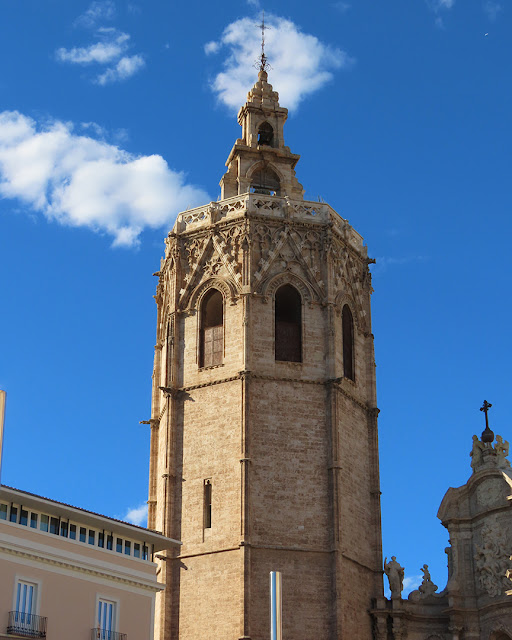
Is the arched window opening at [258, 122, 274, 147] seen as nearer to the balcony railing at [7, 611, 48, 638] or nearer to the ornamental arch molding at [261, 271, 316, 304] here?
the ornamental arch molding at [261, 271, 316, 304]

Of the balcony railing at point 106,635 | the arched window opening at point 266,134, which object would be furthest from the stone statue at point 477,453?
the arched window opening at point 266,134

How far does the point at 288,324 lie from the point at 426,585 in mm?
10099

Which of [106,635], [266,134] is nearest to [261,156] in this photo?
[266,134]

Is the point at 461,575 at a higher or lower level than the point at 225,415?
lower

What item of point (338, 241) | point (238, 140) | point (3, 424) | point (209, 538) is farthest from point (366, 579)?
point (3, 424)

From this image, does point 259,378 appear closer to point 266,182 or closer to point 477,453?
point 477,453

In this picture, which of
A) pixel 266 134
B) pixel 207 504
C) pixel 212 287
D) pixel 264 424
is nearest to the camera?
pixel 207 504

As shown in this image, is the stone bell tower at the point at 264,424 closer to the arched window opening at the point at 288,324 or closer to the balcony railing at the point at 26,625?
the arched window opening at the point at 288,324

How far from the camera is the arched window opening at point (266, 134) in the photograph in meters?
49.8

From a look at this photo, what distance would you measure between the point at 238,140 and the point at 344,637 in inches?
801

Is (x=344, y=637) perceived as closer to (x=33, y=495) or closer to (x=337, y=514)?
(x=337, y=514)

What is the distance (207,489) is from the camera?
40.3 m

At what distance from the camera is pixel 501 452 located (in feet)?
135

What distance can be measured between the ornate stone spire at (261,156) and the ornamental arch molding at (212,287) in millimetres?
5277
